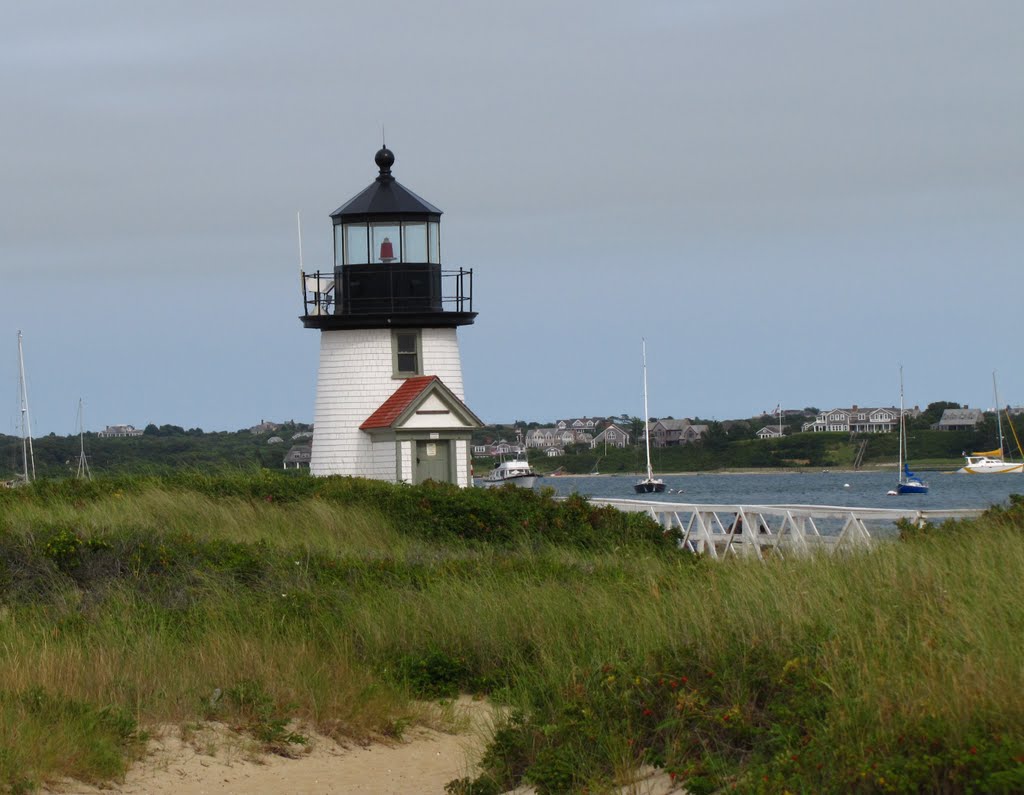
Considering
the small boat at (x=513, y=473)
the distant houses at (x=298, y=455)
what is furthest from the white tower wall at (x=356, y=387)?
the small boat at (x=513, y=473)

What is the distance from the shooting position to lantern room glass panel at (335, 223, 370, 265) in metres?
24.6

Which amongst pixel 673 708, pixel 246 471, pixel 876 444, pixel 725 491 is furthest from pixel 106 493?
pixel 876 444

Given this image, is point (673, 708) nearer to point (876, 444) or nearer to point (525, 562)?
point (525, 562)

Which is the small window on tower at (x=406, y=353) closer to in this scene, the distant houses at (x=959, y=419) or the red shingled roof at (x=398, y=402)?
the red shingled roof at (x=398, y=402)

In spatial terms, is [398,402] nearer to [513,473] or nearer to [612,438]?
[513,473]

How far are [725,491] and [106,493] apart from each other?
67.2 metres

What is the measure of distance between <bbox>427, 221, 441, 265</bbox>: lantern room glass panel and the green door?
Result: 126 inches

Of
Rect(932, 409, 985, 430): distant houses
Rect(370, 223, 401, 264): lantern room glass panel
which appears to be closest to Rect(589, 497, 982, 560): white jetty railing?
Rect(370, 223, 401, 264): lantern room glass panel

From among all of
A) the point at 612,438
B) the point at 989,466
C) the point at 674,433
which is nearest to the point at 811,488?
the point at 989,466

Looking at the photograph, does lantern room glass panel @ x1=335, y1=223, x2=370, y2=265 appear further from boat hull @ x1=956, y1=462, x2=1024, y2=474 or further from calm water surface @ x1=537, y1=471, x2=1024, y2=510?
boat hull @ x1=956, y1=462, x2=1024, y2=474

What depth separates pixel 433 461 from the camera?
24672 mm

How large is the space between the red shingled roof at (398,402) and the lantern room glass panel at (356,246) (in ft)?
7.37

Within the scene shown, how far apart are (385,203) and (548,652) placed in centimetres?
1607

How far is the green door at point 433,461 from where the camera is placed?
2452 centimetres
